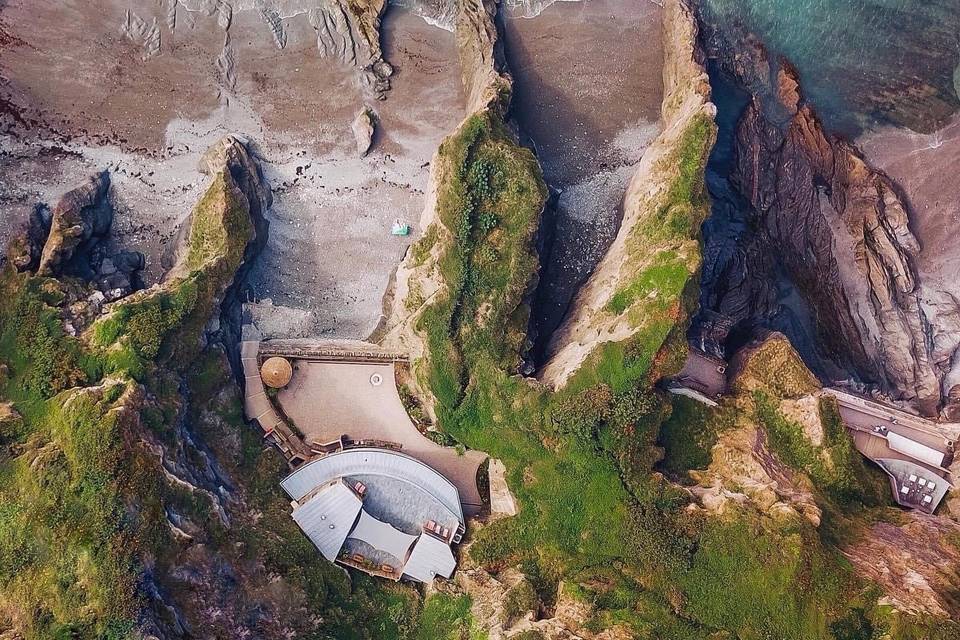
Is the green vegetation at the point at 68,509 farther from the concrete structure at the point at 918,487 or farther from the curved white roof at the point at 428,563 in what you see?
the concrete structure at the point at 918,487

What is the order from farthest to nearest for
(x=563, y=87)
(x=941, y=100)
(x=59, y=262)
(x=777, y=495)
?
(x=941, y=100) → (x=563, y=87) → (x=59, y=262) → (x=777, y=495)

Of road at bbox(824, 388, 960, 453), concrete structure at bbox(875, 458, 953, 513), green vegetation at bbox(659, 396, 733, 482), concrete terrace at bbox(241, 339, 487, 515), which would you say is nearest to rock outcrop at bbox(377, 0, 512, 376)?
concrete terrace at bbox(241, 339, 487, 515)

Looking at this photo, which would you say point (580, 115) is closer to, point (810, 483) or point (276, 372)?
point (276, 372)

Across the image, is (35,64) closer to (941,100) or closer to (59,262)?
(59,262)

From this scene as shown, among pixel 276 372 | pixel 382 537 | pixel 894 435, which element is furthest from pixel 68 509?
pixel 894 435

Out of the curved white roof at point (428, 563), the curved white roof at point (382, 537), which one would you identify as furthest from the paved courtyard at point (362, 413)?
the curved white roof at point (382, 537)

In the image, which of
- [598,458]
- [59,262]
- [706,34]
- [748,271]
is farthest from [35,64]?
[748,271]
